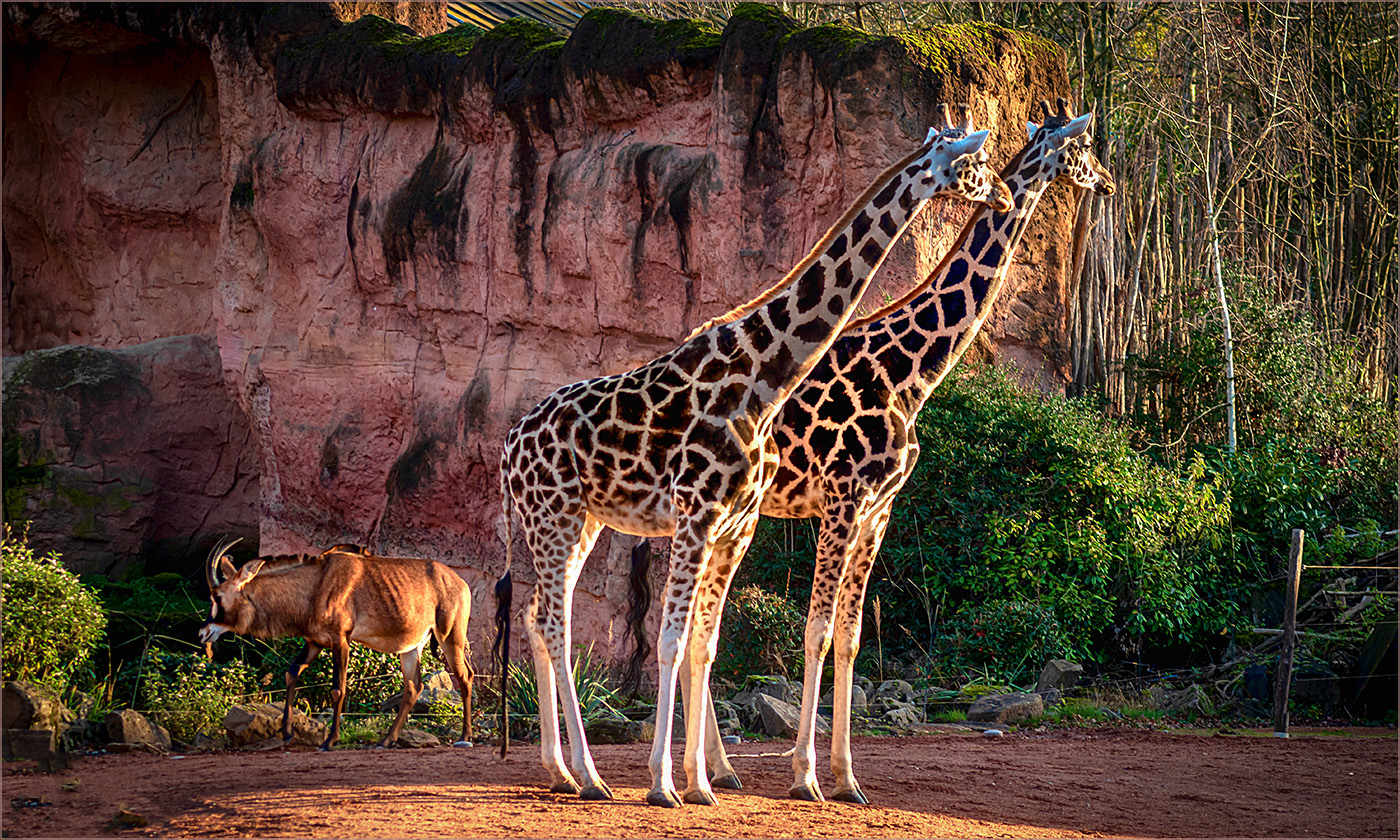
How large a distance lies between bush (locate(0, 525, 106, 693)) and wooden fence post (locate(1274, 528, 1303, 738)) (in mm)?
8579

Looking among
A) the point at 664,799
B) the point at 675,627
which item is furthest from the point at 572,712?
the point at 675,627

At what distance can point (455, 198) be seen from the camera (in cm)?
1289

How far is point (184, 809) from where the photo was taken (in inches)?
222

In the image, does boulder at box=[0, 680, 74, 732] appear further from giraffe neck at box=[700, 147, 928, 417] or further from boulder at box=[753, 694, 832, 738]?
boulder at box=[753, 694, 832, 738]

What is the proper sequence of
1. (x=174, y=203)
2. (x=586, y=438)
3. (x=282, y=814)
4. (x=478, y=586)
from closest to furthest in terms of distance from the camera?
(x=282, y=814)
(x=586, y=438)
(x=478, y=586)
(x=174, y=203)

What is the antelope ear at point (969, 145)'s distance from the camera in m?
6.21

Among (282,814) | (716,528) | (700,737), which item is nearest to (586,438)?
(716,528)

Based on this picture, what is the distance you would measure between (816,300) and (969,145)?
112 cm

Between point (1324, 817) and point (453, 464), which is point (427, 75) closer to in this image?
point (453, 464)

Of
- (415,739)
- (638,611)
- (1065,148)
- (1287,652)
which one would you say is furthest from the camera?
(638,611)

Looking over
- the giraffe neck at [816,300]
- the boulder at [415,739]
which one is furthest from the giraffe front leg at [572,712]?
the boulder at [415,739]

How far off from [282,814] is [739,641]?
5644mm

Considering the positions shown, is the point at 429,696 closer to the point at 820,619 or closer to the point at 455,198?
the point at 820,619

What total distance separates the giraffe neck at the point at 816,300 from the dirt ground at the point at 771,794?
2.02 m
